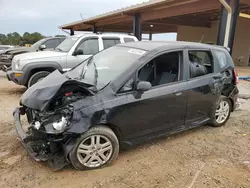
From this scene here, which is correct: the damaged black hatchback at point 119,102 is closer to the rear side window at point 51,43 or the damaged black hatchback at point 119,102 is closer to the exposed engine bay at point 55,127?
the exposed engine bay at point 55,127

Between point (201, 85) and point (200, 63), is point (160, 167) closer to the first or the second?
point (201, 85)

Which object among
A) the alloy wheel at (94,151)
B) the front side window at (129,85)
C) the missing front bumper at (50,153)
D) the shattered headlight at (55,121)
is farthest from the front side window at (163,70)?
the missing front bumper at (50,153)

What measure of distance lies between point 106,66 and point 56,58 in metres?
3.46

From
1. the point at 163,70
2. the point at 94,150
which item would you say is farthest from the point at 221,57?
the point at 94,150

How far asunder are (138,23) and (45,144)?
11.7 metres

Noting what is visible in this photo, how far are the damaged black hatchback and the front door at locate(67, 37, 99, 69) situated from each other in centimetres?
275

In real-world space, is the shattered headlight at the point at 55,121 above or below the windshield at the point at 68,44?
below

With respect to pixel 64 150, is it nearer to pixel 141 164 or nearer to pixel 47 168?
pixel 47 168

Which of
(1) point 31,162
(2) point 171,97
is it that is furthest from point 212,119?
(1) point 31,162

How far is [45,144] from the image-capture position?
2.79 metres

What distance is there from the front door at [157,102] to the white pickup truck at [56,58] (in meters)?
3.12

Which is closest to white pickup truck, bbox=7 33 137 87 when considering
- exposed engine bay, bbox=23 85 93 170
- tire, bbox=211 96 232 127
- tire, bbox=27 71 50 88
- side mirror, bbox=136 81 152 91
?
tire, bbox=27 71 50 88

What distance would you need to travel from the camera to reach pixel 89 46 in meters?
7.04

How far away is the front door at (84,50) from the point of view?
6.69 m
